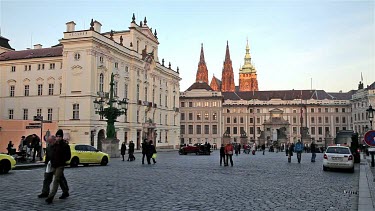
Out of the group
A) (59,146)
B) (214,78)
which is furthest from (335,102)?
(59,146)

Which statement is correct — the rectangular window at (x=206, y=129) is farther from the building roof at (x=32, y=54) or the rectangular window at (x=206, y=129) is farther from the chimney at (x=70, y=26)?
the chimney at (x=70, y=26)

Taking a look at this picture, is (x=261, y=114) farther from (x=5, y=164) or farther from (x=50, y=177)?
(x=50, y=177)

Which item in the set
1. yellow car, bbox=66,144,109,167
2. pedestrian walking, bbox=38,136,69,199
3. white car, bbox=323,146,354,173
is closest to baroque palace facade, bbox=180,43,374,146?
white car, bbox=323,146,354,173

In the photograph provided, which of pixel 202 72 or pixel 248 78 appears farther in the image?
pixel 248 78

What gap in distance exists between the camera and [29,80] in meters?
56.1

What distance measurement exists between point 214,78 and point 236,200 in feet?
528

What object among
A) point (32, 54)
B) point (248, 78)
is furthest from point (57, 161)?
point (248, 78)

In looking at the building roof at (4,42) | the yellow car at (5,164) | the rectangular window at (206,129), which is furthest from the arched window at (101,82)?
the rectangular window at (206,129)

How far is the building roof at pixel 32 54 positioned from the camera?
55562 mm

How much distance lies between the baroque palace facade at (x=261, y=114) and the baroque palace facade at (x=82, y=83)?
39711mm

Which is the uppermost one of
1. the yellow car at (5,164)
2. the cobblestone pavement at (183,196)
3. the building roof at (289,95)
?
the building roof at (289,95)

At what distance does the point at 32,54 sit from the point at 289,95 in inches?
3426

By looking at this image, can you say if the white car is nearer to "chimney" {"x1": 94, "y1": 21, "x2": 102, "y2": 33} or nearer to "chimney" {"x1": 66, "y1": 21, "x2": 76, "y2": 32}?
"chimney" {"x1": 94, "y1": 21, "x2": 102, "y2": 33}

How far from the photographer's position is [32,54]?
189 feet
